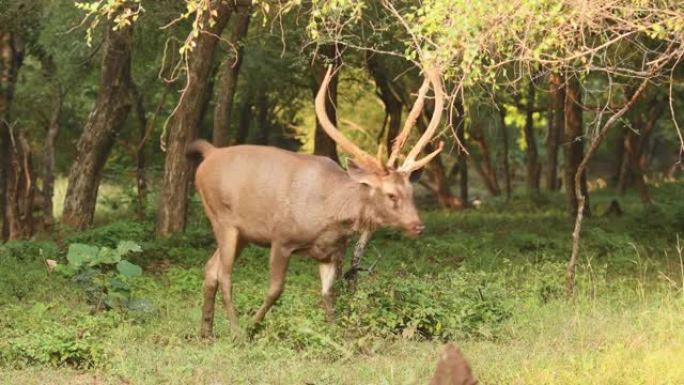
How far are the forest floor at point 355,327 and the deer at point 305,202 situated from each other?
44cm

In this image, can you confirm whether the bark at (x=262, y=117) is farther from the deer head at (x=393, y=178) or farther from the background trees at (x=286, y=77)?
the deer head at (x=393, y=178)

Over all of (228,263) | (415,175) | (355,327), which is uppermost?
(415,175)

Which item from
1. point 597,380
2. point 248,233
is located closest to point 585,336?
point 597,380

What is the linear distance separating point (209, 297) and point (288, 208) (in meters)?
1.08

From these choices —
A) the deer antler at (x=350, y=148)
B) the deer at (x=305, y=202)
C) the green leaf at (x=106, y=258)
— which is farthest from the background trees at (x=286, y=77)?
the green leaf at (x=106, y=258)

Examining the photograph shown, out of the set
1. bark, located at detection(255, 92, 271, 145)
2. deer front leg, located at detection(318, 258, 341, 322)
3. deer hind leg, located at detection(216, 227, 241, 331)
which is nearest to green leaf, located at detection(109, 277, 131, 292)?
deer hind leg, located at detection(216, 227, 241, 331)

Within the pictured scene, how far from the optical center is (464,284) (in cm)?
1130

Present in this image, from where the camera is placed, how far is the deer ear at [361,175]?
10219 mm

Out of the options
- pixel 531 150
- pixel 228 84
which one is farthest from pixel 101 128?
pixel 531 150

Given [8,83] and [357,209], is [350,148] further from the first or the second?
[8,83]

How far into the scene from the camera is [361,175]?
33.7ft

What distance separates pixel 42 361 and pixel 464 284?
13.3 feet

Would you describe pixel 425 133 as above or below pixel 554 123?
below

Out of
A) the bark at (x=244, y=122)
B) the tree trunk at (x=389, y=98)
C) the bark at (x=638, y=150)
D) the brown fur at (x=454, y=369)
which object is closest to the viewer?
the brown fur at (x=454, y=369)
